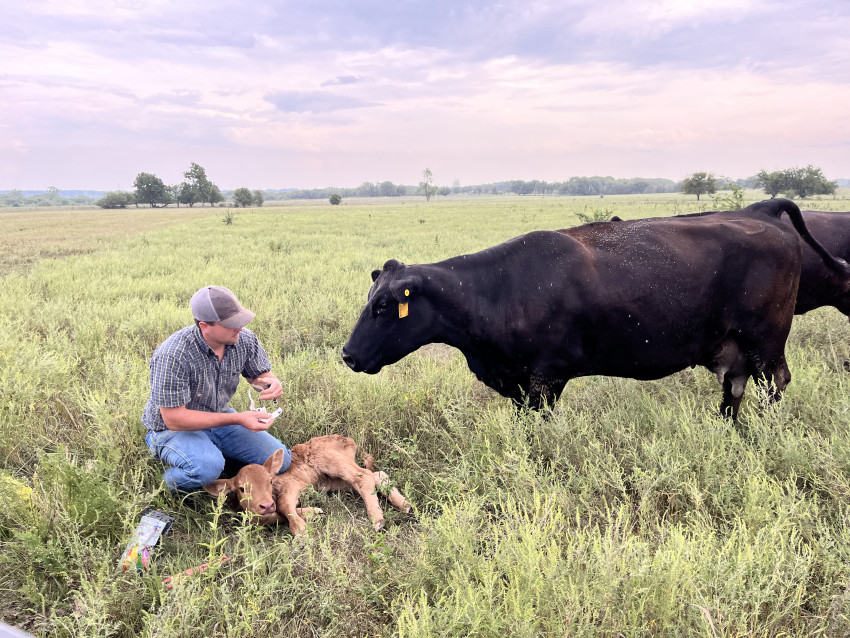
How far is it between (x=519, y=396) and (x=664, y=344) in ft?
3.88

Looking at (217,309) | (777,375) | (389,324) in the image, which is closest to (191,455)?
(217,309)

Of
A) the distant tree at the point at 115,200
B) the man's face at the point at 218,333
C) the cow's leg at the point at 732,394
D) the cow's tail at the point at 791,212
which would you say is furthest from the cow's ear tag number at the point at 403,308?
the distant tree at the point at 115,200

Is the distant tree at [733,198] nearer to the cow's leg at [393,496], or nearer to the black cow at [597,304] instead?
the black cow at [597,304]

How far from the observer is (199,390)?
345 centimetres

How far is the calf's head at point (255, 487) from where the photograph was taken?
10.2 ft

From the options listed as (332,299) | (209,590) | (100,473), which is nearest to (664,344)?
(209,590)

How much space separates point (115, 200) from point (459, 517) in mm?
115413

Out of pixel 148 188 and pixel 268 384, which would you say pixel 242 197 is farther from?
pixel 268 384

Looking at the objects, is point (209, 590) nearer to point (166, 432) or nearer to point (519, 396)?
point (166, 432)

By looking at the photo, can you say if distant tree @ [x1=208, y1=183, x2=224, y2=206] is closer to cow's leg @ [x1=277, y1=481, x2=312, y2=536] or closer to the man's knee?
the man's knee

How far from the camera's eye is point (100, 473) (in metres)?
3.17

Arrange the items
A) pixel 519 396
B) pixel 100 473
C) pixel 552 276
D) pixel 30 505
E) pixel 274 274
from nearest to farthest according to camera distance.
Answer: pixel 30 505
pixel 100 473
pixel 552 276
pixel 519 396
pixel 274 274

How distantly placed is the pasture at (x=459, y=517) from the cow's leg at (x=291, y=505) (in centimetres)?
10

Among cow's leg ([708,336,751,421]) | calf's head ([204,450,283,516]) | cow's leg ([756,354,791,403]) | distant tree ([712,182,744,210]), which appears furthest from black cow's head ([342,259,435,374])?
distant tree ([712,182,744,210])
